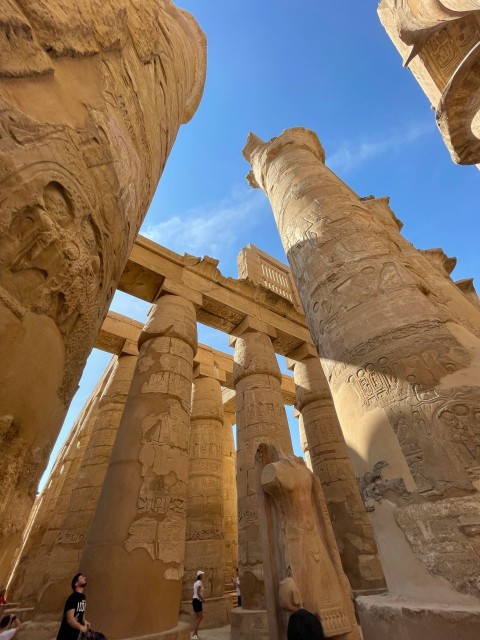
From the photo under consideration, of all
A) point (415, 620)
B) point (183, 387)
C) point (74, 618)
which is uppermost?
point (183, 387)

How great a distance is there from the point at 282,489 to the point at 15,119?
3.35 meters

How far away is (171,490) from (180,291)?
13.9ft

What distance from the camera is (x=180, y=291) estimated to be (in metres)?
7.46

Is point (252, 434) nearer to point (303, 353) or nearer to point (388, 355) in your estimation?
point (303, 353)

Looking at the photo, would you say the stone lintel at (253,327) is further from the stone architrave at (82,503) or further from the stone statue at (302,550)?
the stone statue at (302,550)

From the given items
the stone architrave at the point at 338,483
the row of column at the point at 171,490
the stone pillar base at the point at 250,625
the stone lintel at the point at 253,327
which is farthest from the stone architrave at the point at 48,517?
the stone architrave at the point at 338,483

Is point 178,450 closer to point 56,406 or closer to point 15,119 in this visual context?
point 56,406

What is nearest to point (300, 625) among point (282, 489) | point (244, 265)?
point (282, 489)

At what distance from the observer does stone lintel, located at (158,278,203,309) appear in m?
7.32

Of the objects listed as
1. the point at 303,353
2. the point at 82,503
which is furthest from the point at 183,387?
the point at 303,353

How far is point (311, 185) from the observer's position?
5426 millimetres

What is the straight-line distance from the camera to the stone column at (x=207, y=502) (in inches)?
269

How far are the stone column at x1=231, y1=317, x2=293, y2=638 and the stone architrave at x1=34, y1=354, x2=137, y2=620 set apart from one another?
2.63 m

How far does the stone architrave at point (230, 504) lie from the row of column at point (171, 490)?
0.28m
